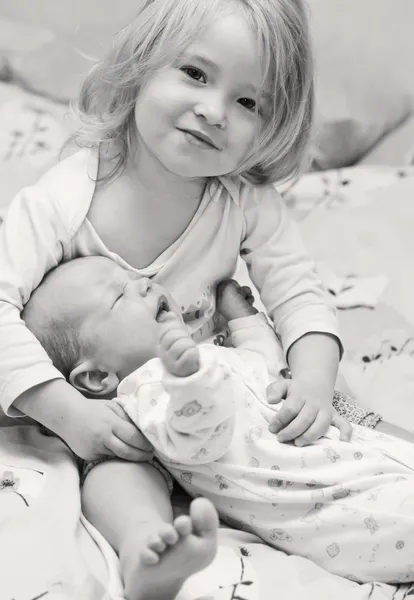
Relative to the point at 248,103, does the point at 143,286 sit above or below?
below

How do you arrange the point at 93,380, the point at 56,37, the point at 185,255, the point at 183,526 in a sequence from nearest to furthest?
the point at 183,526 < the point at 93,380 < the point at 185,255 < the point at 56,37

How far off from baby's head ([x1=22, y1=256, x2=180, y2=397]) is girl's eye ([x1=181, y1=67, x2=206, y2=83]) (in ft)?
0.86

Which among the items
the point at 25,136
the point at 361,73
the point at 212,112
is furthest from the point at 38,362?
the point at 361,73

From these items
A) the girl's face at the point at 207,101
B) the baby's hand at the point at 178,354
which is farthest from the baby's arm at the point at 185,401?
the girl's face at the point at 207,101

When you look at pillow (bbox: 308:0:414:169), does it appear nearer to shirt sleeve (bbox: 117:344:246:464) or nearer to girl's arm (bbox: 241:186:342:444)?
girl's arm (bbox: 241:186:342:444)

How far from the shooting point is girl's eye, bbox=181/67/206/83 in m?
1.12

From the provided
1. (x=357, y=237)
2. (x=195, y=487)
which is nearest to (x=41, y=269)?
(x=195, y=487)

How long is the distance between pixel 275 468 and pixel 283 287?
0.34 metres

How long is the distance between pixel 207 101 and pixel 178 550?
55 centimetres

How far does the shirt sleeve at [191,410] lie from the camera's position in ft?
2.80

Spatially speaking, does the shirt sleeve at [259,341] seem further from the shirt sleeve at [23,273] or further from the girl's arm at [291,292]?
the shirt sleeve at [23,273]

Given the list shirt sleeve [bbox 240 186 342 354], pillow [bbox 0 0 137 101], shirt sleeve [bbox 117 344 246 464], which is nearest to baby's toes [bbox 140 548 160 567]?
shirt sleeve [bbox 117 344 246 464]

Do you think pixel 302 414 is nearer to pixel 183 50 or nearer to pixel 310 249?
pixel 183 50

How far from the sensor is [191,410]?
879 millimetres
